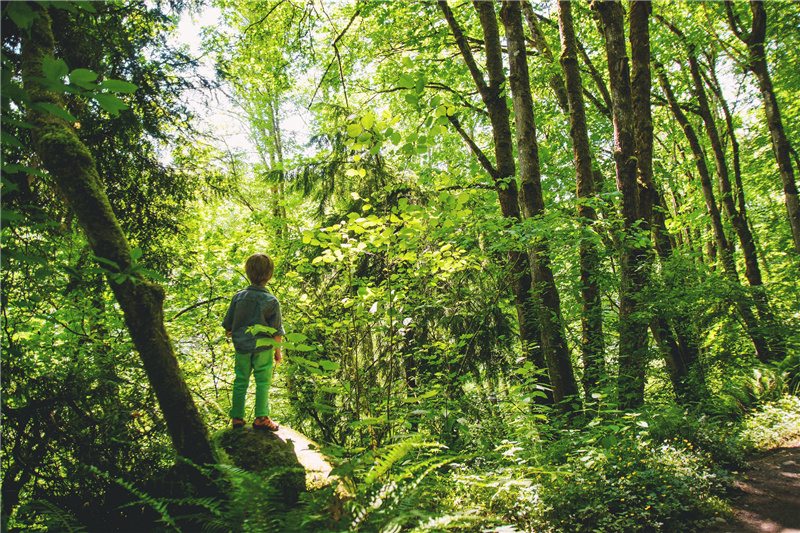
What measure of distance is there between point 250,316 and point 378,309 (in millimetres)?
1285

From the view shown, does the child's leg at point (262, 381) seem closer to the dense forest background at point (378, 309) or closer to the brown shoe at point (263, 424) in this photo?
the brown shoe at point (263, 424)

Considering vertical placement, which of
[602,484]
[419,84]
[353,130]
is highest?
[419,84]

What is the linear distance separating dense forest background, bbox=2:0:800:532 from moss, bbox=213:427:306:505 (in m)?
0.18

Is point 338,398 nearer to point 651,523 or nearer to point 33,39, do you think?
point 651,523

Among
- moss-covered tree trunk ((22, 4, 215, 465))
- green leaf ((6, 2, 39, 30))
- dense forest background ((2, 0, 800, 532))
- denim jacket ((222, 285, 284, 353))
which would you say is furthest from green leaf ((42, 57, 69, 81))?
denim jacket ((222, 285, 284, 353))

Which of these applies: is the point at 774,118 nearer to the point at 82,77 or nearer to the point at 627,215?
the point at 627,215

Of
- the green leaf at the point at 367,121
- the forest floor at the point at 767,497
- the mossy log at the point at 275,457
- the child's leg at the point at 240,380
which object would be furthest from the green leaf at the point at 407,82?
the forest floor at the point at 767,497

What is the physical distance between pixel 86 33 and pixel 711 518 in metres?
7.25

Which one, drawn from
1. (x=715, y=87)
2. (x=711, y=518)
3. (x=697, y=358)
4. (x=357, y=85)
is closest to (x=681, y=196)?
(x=715, y=87)

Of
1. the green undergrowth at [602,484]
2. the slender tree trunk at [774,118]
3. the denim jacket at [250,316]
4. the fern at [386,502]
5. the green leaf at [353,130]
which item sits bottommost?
the green undergrowth at [602,484]

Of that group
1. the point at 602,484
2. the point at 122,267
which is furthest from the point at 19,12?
the point at 602,484

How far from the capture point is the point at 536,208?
16.9ft

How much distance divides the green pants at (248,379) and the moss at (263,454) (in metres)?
0.19

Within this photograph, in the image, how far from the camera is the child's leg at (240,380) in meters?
3.62
